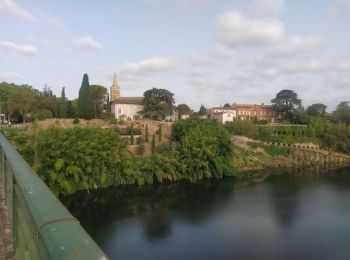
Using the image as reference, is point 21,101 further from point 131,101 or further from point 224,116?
point 224,116

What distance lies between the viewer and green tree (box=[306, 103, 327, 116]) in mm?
65262

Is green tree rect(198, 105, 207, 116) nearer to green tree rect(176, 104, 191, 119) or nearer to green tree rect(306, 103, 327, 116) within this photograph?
green tree rect(176, 104, 191, 119)

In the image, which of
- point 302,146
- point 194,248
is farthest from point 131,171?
point 302,146

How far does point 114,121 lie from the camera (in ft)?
137

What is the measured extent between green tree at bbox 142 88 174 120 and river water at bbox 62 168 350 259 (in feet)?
68.0

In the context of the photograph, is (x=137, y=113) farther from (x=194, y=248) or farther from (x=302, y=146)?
(x=194, y=248)

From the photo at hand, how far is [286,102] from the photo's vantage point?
62.8 meters

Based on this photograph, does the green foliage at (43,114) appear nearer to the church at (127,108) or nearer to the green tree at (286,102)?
the church at (127,108)

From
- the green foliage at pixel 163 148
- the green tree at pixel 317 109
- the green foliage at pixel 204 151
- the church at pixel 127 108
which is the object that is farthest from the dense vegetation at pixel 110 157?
the green tree at pixel 317 109

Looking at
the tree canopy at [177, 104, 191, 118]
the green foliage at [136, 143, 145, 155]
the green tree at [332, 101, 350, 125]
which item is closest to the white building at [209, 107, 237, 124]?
the tree canopy at [177, 104, 191, 118]

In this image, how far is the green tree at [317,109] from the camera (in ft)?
214

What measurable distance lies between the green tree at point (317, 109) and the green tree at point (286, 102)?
4.56 meters

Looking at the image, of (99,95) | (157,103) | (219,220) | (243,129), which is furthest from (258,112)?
(219,220)

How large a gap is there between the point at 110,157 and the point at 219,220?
10.2m
